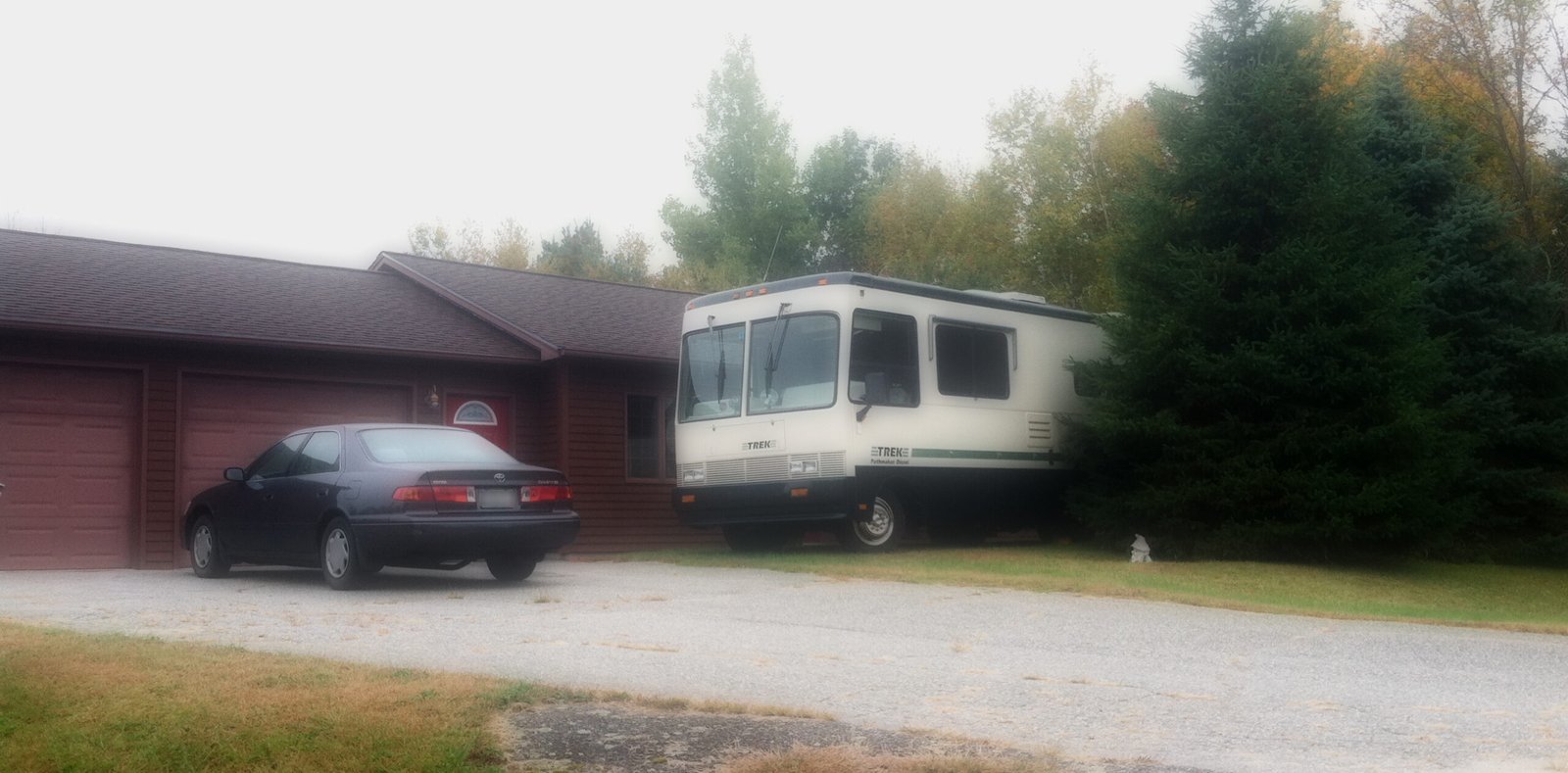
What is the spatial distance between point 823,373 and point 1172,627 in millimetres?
6044

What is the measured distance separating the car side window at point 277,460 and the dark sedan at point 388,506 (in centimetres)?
1

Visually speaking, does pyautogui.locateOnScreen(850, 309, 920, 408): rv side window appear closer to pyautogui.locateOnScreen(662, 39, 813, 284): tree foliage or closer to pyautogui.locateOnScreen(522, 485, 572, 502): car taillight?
pyautogui.locateOnScreen(522, 485, 572, 502): car taillight

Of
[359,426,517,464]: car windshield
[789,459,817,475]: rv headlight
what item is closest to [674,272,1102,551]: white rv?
[789,459,817,475]: rv headlight

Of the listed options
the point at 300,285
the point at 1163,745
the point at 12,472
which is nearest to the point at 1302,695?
the point at 1163,745

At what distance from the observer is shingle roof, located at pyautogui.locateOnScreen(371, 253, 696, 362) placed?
1991 centimetres

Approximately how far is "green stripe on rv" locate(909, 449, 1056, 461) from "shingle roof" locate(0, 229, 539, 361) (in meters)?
5.41

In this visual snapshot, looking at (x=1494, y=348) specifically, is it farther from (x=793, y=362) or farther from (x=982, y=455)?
(x=793, y=362)

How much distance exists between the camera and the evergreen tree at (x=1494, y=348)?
21391mm

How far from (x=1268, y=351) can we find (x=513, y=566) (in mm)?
8845

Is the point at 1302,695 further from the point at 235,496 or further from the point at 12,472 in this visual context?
the point at 12,472

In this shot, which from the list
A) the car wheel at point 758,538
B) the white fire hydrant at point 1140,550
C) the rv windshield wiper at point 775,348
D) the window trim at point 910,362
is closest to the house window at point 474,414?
the car wheel at point 758,538

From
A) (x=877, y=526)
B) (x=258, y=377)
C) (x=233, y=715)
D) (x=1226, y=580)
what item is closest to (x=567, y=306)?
(x=258, y=377)

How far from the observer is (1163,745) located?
6.57 meters

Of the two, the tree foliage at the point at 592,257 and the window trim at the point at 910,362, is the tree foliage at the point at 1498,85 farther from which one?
the tree foliage at the point at 592,257
